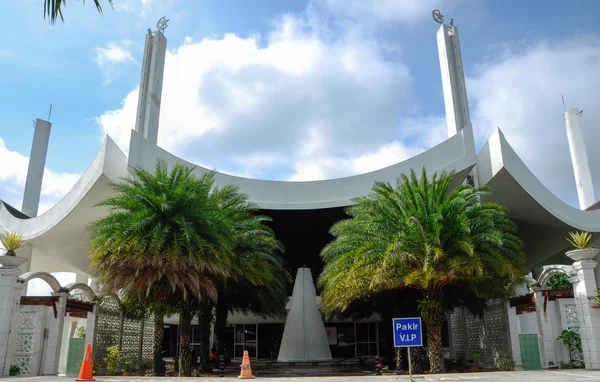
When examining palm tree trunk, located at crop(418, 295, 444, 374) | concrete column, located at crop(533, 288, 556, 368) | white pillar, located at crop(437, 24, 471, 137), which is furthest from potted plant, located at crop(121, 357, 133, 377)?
white pillar, located at crop(437, 24, 471, 137)

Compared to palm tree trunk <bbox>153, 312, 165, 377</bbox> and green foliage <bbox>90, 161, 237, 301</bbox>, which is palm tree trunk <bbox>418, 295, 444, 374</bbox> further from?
palm tree trunk <bbox>153, 312, 165, 377</bbox>

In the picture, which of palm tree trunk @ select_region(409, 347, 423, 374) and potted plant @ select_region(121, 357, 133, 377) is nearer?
palm tree trunk @ select_region(409, 347, 423, 374)

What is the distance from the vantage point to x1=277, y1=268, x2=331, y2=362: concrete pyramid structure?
2402 cm

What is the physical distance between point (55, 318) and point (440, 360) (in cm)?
1232

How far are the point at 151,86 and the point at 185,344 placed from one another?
20677 mm

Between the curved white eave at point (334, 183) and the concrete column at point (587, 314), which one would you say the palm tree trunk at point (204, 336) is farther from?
the concrete column at point (587, 314)

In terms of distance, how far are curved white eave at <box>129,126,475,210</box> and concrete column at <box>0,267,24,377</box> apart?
38.5 ft

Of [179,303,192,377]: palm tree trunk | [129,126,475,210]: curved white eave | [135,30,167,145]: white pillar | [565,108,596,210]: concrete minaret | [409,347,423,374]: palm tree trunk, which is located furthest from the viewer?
[565,108,596,210]: concrete minaret

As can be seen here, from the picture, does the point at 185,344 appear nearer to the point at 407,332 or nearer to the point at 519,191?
the point at 407,332

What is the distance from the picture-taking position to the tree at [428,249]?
49.3 ft

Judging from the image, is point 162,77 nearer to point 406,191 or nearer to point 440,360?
point 406,191

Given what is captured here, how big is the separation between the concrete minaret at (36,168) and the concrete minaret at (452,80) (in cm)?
2794

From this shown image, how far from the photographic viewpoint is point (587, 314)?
1409 cm

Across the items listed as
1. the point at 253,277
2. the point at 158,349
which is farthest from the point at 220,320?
the point at 253,277
